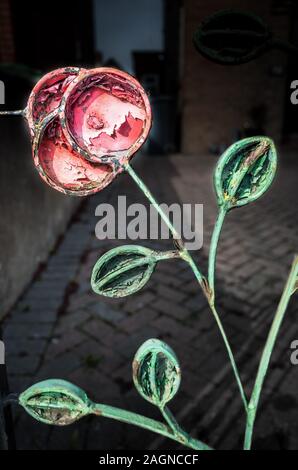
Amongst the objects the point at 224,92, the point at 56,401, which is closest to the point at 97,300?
the point at 56,401

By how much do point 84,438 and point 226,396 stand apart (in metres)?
0.91

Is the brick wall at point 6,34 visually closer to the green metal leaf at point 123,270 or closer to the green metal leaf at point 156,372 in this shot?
the green metal leaf at point 123,270

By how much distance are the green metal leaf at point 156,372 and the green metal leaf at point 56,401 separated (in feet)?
0.39

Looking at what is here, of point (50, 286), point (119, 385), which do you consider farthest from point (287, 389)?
point (50, 286)

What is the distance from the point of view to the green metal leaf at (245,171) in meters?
0.61

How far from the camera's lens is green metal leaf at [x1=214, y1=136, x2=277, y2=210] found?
0.61 meters

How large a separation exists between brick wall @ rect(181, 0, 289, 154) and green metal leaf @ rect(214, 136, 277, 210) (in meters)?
12.9

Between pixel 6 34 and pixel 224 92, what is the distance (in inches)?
413

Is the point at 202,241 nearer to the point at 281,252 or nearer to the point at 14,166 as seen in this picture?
the point at 281,252

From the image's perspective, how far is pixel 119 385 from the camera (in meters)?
2.26

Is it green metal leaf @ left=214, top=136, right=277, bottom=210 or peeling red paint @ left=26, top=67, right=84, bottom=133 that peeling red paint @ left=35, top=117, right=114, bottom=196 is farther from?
green metal leaf @ left=214, top=136, right=277, bottom=210

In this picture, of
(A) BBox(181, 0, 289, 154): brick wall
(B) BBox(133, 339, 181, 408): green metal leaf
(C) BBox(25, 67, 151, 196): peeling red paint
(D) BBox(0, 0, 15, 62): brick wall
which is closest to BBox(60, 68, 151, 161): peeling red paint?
(C) BBox(25, 67, 151, 196): peeling red paint

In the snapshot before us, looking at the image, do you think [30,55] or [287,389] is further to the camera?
[30,55]

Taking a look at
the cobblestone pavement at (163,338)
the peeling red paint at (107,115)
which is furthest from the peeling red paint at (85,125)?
the cobblestone pavement at (163,338)
